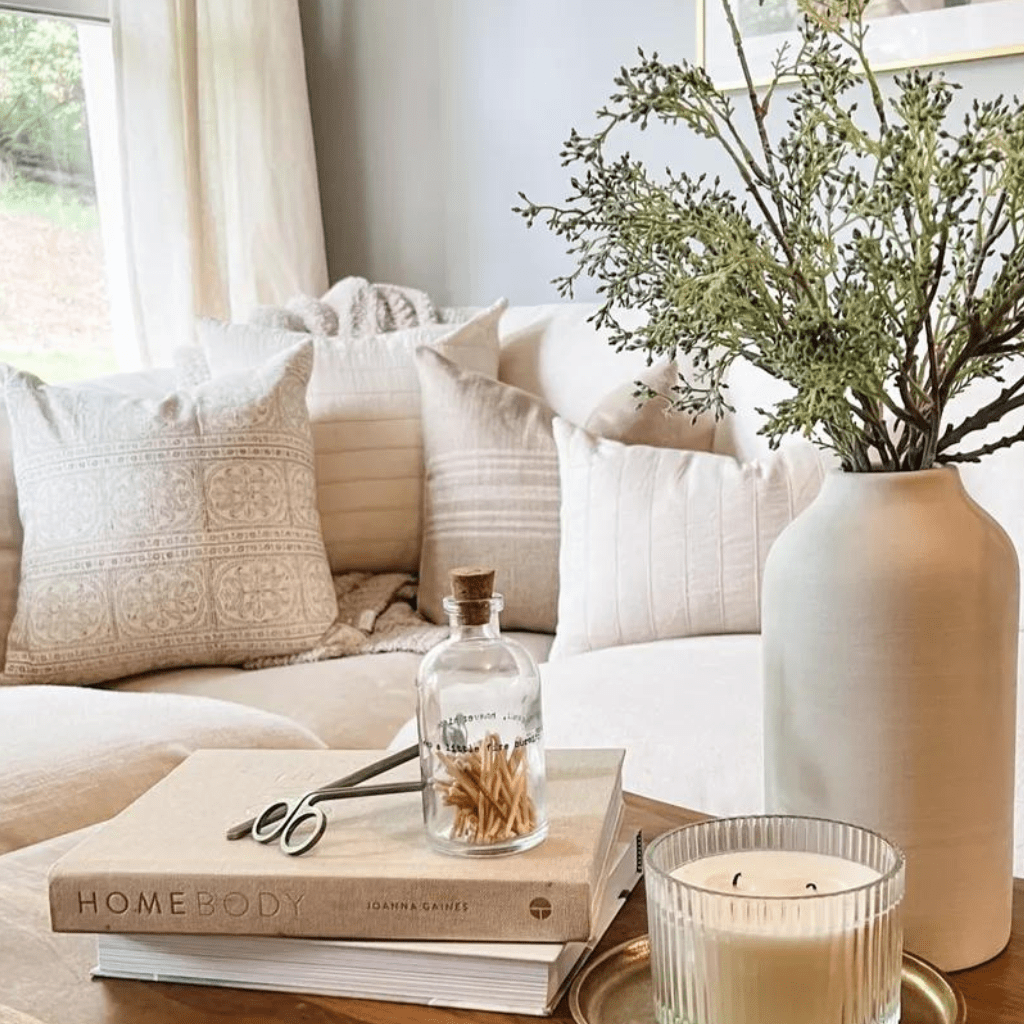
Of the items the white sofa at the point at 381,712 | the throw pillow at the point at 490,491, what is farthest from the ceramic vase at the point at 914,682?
the throw pillow at the point at 490,491

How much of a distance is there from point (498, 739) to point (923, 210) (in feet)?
1.28

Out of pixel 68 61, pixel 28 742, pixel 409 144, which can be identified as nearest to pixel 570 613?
pixel 28 742

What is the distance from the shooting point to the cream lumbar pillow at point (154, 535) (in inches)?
78.0

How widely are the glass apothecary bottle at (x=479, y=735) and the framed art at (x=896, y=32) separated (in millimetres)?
1617

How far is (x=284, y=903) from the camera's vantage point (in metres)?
0.76

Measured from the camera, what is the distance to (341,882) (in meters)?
0.76

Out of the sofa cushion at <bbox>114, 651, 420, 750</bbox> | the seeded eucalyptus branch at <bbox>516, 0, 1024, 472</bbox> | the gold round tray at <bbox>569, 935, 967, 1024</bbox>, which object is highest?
the seeded eucalyptus branch at <bbox>516, 0, 1024, 472</bbox>

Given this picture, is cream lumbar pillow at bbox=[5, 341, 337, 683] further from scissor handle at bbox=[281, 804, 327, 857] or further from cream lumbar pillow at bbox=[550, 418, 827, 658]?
scissor handle at bbox=[281, 804, 327, 857]

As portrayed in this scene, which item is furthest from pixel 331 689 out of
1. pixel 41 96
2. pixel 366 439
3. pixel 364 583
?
pixel 41 96

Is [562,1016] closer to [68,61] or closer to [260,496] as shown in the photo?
[260,496]

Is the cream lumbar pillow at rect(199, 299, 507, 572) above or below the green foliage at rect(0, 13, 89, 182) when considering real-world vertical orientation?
below

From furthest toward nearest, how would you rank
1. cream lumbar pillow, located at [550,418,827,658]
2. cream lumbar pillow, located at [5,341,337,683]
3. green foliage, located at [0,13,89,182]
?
green foliage, located at [0,13,89,182] → cream lumbar pillow, located at [5,341,337,683] → cream lumbar pillow, located at [550,418,827,658]

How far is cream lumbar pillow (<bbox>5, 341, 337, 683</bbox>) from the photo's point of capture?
1.98 m

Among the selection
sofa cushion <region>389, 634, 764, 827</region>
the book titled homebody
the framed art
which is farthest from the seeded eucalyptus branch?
the framed art
